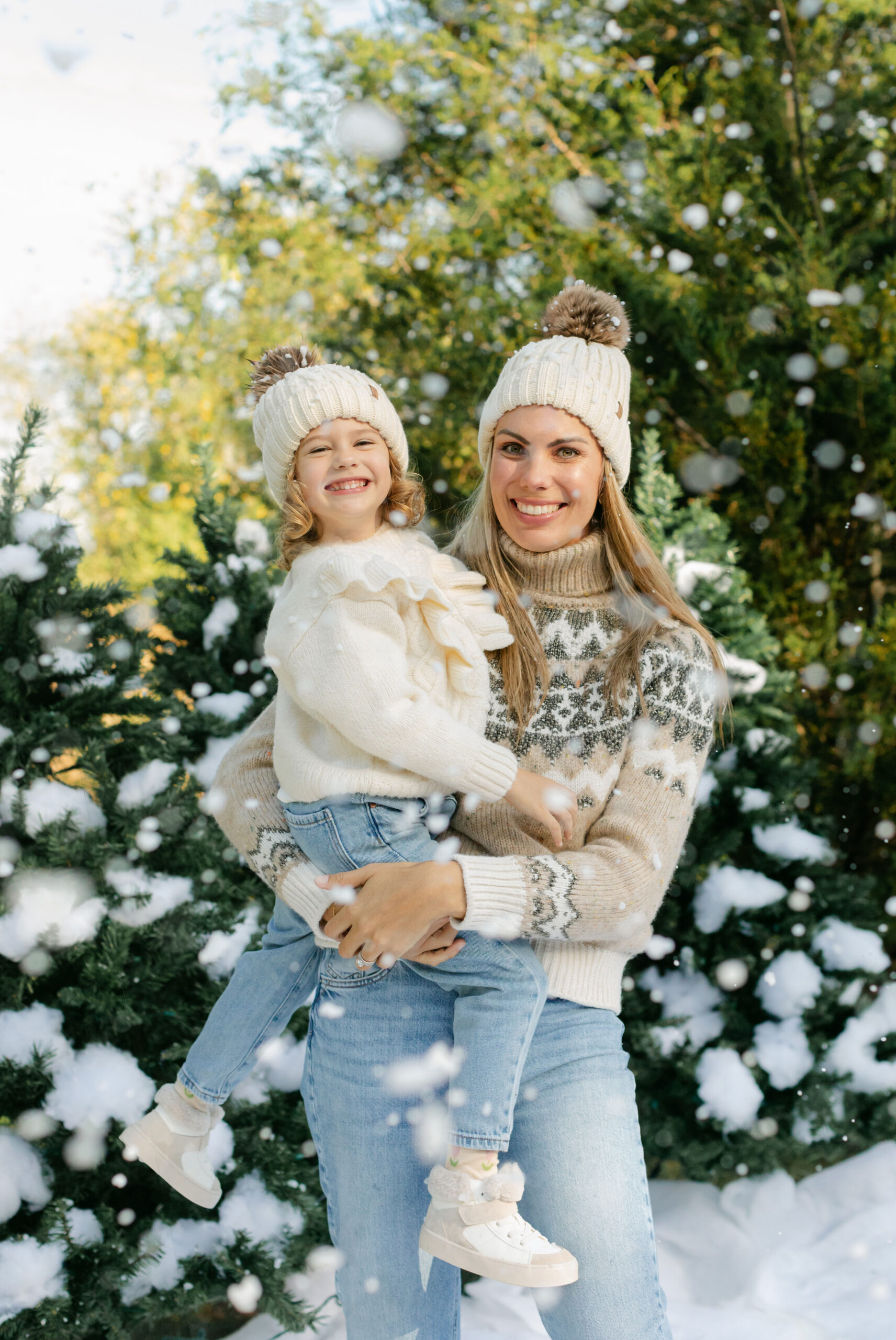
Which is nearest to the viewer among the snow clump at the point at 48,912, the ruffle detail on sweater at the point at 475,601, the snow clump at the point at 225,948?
the ruffle detail on sweater at the point at 475,601

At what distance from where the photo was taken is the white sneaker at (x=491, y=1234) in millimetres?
1609

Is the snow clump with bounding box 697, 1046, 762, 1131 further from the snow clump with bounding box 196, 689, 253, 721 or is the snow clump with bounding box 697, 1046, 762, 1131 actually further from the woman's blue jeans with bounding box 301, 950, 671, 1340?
the snow clump with bounding box 196, 689, 253, 721

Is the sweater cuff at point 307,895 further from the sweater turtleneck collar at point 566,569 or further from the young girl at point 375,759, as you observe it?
the sweater turtleneck collar at point 566,569

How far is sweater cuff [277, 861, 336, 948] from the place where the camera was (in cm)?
189

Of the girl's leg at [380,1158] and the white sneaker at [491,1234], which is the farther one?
the girl's leg at [380,1158]

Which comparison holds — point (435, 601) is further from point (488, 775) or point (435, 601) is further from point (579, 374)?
point (579, 374)

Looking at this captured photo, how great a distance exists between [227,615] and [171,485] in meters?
10.9

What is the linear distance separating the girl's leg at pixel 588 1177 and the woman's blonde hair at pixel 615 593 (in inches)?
23.7

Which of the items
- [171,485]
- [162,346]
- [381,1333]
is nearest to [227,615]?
[381,1333]

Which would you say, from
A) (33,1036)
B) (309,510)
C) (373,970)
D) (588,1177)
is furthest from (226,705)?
(588,1177)

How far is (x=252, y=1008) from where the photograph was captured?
213cm

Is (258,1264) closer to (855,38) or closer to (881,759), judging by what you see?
(881,759)

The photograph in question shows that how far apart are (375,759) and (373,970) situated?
1.29ft

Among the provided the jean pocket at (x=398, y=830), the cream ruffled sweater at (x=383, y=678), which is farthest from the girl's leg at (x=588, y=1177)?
the cream ruffled sweater at (x=383, y=678)
